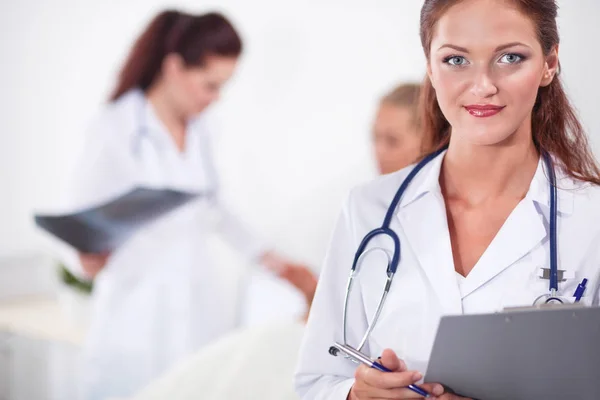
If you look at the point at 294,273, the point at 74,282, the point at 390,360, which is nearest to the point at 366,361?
the point at 390,360

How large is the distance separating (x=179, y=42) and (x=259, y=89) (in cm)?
33

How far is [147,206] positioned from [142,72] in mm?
484

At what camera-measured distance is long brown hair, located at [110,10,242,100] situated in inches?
108

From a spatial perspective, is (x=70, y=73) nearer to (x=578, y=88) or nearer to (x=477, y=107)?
(x=578, y=88)

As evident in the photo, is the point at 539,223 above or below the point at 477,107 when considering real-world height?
below

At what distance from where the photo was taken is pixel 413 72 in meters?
2.28

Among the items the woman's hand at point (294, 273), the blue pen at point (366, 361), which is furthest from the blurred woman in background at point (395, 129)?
the blue pen at point (366, 361)

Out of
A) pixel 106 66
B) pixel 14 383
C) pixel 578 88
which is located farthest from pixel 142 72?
pixel 578 88

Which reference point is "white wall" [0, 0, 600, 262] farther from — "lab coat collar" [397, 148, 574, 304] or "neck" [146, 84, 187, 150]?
"lab coat collar" [397, 148, 574, 304]

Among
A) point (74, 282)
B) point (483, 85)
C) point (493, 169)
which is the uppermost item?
point (483, 85)

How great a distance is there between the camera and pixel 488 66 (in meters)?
1.07

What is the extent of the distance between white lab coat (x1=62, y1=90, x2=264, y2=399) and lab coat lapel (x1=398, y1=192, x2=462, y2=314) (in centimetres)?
156

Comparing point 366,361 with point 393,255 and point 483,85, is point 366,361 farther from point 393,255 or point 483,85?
point 483,85

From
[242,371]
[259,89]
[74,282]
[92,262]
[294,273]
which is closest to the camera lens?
[242,371]
